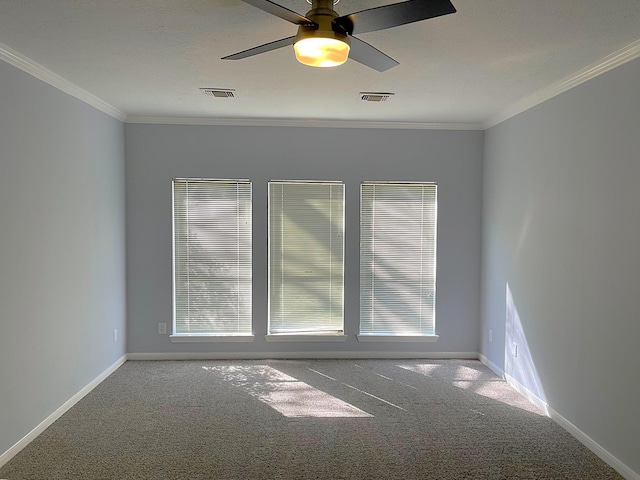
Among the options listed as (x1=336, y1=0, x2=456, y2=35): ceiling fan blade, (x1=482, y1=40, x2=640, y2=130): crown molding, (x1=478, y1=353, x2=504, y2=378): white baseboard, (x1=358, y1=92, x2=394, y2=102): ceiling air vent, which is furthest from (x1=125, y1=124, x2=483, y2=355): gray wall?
(x1=336, y1=0, x2=456, y2=35): ceiling fan blade

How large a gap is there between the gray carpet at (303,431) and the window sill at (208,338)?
1.32 ft

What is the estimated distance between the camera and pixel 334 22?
191 cm

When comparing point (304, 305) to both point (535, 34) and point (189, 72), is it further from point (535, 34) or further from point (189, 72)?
point (535, 34)

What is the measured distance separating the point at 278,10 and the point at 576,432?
3.19 meters

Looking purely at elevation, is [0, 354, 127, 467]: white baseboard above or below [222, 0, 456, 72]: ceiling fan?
below

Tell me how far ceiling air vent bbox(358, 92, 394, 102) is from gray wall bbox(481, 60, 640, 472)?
1214 mm

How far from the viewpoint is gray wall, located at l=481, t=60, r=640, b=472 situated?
2.68 m

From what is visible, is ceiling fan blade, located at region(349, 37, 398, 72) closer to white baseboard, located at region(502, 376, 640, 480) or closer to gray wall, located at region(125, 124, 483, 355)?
gray wall, located at region(125, 124, 483, 355)

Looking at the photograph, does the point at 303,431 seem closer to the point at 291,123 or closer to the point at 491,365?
the point at 491,365

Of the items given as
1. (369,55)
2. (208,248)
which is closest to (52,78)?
(208,248)

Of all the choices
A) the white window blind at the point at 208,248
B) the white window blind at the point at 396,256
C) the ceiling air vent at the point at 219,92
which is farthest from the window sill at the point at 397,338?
the ceiling air vent at the point at 219,92

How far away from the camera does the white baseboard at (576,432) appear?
266 cm

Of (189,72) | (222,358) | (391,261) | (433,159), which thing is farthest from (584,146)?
(222,358)

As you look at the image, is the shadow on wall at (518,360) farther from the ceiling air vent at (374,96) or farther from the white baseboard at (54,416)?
the white baseboard at (54,416)
